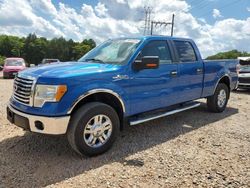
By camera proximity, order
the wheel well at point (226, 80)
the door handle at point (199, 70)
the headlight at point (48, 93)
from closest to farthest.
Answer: the headlight at point (48, 93) < the door handle at point (199, 70) < the wheel well at point (226, 80)

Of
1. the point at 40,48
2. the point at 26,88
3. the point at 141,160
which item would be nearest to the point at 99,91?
the point at 26,88

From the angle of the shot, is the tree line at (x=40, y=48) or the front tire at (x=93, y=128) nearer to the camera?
the front tire at (x=93, y=128)

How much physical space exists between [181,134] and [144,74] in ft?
4.89

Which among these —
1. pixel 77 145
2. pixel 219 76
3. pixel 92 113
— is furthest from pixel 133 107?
pixel 219 76

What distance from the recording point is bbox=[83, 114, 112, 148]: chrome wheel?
4.24 m

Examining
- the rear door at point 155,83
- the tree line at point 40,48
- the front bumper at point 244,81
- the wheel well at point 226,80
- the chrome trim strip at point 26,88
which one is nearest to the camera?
the chrome trim strip at point 26,88

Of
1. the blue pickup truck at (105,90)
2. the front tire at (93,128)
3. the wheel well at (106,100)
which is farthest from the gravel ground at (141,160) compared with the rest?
the wheel well at (106,100)

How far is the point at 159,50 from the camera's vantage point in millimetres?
5539

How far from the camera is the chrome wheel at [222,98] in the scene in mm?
7422

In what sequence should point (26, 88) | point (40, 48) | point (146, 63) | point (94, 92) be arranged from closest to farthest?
point (26, 88) < point (94, 92) < point (146, 63) < point (40, 48)

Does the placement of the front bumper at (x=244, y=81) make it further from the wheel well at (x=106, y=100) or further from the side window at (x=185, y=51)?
the wheel well at (x=106, y=100)

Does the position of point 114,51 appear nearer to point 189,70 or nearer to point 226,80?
point 189,70

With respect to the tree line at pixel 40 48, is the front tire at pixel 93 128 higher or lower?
lower

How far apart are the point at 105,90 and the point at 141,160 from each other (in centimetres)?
120
